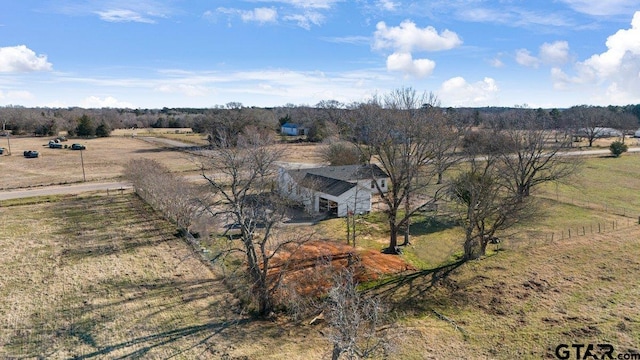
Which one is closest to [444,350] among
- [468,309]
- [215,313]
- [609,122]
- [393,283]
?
[468,309]

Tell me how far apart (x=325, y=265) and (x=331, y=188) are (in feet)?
40.5

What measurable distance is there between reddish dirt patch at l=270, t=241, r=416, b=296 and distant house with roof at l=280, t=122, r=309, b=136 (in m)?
62.7

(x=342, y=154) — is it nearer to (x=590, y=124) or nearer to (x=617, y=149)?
(x=617, y=149)

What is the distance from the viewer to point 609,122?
85.4 meters

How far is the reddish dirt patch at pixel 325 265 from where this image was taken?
18125mm

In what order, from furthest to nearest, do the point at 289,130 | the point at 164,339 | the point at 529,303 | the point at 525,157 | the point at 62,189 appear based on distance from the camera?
the point at 289,130, the point at 62,189, the point at 525,157, the point at 529,303, the point at 164,339

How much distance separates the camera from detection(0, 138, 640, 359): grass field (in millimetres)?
13805

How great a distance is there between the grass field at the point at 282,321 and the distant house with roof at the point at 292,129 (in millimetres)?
57735

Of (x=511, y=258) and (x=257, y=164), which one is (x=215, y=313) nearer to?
(x=257, y=164)

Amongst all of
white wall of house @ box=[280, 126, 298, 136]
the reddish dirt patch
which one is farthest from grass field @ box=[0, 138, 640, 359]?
white wall of house @ box=[280, 126, 298, 136]

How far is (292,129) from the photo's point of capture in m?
88.3

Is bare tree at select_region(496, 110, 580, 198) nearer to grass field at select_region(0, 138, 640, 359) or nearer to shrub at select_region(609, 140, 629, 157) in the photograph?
grass field at select_region(0, 138, 640, 359)

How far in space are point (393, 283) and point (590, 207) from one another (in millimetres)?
21501

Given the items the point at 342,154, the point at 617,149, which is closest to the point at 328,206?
the point at 342,154
